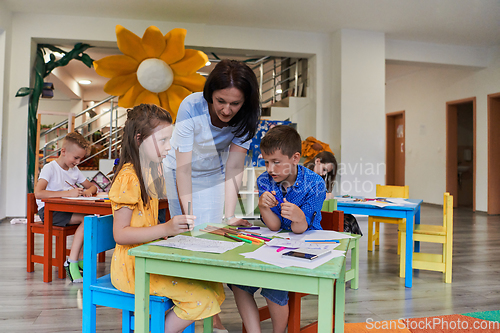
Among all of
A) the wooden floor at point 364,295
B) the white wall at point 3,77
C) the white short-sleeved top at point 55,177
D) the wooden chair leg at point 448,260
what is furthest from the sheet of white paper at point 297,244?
the white wall at point 3,77

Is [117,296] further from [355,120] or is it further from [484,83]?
[484,83]

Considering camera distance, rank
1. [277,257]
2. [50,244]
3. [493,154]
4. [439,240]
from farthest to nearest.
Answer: [493,154]
[439,240]
[50,244]
[277,257]

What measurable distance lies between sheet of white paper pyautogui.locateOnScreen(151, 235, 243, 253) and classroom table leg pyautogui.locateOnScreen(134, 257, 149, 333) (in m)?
0.08

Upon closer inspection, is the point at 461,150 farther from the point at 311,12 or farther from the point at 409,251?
the point at 409,251

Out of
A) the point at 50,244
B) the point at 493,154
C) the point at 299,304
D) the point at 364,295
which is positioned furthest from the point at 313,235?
the point at 493,154

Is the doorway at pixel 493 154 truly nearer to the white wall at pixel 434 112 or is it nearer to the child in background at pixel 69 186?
the white wall at pixel 434 112

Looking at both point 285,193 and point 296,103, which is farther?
point 296,103

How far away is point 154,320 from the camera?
112 cm

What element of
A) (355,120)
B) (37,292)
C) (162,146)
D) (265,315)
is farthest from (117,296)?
(355,120)

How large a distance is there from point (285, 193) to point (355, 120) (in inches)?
157

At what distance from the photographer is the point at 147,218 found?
128cm

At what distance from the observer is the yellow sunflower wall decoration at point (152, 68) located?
12.8 ft

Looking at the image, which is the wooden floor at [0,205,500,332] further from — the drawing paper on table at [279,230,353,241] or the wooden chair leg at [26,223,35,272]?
the drawing paper on table at [279,230,353,241]

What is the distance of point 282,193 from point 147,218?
1.77 feet
